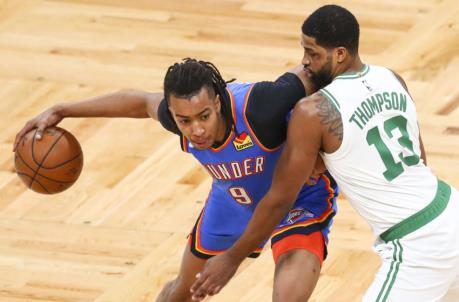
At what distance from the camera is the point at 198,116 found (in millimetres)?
5094

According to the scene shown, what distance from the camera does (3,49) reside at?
972 cm

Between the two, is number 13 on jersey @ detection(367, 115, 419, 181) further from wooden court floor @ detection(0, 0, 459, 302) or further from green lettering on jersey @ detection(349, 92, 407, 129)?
wooden court floor @ detection(0, 0, 459, 302)

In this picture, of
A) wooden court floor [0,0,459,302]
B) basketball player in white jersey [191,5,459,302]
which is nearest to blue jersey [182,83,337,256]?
basketball player in white jersey [191,5,459,302]

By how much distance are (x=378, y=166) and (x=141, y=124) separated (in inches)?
151

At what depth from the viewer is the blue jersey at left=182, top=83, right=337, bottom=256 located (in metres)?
5.34

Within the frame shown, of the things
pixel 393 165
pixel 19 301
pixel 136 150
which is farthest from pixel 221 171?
pixel 136 150

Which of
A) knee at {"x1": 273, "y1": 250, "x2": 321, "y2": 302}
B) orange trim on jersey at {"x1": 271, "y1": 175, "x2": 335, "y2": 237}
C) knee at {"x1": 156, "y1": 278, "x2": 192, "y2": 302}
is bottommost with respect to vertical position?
knee at {"x1": 156, "y1": 278, "x2": 192, "y2": 302}

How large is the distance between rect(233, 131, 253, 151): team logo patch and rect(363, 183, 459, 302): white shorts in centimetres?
78

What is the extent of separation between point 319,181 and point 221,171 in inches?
17.4

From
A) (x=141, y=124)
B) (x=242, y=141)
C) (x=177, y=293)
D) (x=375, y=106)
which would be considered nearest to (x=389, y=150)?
(x=375, y=106)

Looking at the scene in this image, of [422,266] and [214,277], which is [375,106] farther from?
[214,277]

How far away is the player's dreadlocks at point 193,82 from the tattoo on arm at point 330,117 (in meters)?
0.49

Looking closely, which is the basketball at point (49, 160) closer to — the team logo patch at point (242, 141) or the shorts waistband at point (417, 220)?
the team logo patch at point (242, 141)

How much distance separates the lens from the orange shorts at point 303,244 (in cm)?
549
